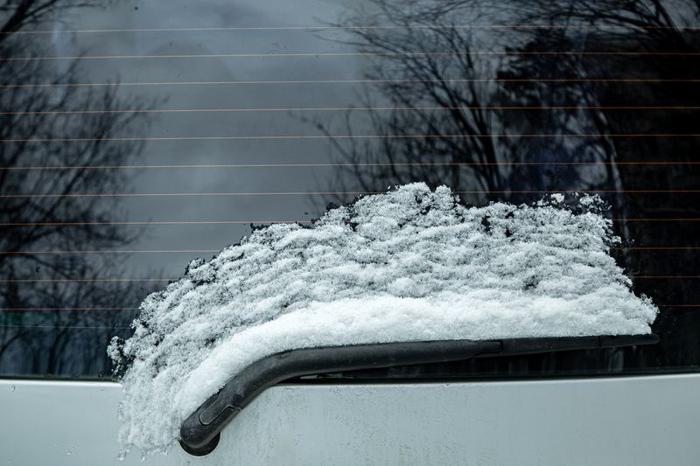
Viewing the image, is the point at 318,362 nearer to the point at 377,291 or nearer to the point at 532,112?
the point at 377,291

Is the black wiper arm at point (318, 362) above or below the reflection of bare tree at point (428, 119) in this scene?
below

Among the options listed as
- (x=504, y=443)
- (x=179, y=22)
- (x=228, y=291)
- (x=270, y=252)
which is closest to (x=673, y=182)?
(x=504, y=443)

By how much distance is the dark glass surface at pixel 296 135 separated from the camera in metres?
1.47

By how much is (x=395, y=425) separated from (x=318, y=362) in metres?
0.27

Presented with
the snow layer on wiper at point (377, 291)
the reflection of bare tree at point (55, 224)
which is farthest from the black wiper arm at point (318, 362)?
the reflection of bare tree at point (55, 224)

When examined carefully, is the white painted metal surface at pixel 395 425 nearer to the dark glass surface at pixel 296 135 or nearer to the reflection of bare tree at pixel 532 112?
the dark glass surface at pixel 296 135

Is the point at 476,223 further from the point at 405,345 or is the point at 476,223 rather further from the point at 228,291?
the point at 228,291

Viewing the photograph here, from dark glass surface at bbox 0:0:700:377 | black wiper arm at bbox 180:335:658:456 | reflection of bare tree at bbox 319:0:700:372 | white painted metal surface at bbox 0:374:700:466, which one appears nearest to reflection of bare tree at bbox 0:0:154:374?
dark glass surface at bbox 0:0:700:377

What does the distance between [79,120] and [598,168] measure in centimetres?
146

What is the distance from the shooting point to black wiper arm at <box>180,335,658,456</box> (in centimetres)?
140

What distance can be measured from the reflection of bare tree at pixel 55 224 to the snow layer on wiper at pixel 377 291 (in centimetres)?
14

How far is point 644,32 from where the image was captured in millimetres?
1527

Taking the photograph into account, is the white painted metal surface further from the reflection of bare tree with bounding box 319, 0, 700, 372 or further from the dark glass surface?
the reflection of bare tree with bounding box 319, 0, 700, 372

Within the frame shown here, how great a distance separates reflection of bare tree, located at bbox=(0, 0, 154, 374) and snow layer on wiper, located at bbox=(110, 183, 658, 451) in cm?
14
